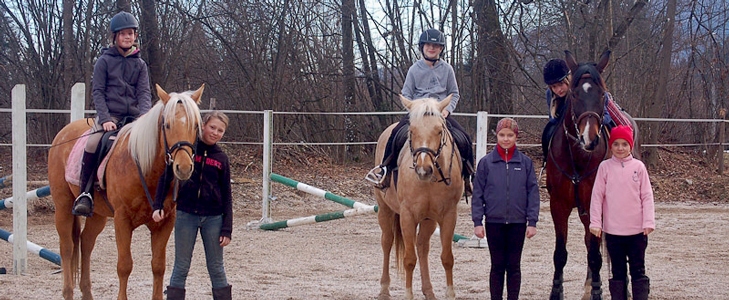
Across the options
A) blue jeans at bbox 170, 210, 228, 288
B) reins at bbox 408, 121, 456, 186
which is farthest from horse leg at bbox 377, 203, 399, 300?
blue jeans at bbox 170, 210, 228, 288

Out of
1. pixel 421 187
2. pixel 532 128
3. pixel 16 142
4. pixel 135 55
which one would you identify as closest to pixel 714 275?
pixel 421 187

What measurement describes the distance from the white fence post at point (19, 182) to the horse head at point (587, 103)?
16.1ft

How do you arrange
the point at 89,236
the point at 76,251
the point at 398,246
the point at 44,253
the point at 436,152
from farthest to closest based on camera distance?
the point at 44,253, the point at 398,246, the point at 89,236, the point at 76,251, the point at 436,152

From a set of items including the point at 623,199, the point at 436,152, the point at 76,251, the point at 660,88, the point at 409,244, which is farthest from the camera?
the point at 660,88

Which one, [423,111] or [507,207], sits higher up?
[423,111]

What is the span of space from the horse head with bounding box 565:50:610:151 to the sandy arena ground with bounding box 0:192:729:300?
5.25ft

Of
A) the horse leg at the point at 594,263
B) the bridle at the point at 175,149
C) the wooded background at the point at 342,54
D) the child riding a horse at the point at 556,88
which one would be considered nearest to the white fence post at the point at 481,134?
the child riding a horse at the point at 556,88

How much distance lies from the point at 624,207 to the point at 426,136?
1359mm

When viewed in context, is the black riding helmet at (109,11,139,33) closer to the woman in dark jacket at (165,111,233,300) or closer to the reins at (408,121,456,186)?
the woman in dark jacket at (165,111,233,300)

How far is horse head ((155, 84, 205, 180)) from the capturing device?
4.25m

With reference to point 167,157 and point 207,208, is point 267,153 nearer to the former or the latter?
point 207,208

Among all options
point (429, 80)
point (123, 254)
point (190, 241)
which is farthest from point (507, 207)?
point (123, 254)

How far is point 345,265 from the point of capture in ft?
24.6

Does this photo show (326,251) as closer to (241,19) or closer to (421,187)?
(421,187)
